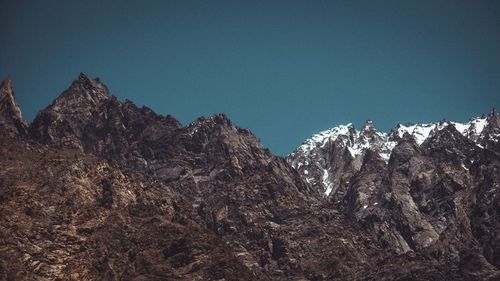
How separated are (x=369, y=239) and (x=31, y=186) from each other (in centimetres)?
9445

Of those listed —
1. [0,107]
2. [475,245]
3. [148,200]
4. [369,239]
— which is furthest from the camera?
[0,107]

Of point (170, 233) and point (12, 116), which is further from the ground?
point (12, 116)

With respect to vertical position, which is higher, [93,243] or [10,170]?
[10,170]

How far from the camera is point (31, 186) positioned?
115 meters

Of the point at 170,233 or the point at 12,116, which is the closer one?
the point at 170,233

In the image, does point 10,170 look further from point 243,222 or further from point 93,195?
point 243,222

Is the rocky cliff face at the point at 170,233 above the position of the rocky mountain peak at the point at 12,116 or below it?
below

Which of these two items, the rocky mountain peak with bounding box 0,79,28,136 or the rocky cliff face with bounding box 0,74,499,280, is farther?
the rocky mountain peak with bounding box 0,79,28,136

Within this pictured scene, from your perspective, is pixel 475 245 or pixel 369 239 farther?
pixel 369 239

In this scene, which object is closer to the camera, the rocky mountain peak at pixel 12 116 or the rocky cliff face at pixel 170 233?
the rocky cliff face at pixel 170 233

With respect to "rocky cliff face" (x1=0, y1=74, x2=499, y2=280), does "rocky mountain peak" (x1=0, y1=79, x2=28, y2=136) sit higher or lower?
higher

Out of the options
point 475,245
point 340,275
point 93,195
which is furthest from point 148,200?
point 475,245

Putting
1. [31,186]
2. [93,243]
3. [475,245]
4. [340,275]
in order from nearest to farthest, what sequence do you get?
[93,243]
[31,186]
[340,275]
[475,245]

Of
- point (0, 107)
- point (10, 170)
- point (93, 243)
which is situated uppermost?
point (0, 107)
